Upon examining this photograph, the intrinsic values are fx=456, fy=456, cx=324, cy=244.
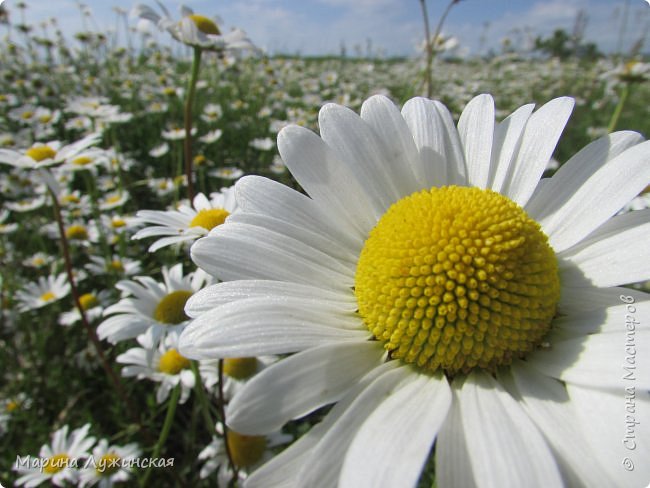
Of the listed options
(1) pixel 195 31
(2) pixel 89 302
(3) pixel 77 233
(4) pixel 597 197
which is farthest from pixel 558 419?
(3) pixel 77 233

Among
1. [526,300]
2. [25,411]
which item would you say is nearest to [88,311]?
[25,411]

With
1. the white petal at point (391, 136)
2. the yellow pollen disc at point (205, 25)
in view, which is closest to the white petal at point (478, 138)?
the white petal at point (391, 136)

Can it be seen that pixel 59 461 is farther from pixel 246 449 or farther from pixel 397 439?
pixel 397 439

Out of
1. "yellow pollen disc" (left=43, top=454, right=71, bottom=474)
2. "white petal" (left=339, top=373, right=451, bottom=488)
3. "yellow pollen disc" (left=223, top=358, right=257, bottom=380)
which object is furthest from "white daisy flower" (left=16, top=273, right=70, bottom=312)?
"white petal" (left=339, top=373, right=451, bottom=488)

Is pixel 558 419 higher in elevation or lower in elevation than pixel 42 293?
higher

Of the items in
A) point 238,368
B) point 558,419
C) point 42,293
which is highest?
point 558,419

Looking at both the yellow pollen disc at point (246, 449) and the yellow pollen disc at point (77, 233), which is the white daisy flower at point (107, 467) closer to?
the yellow pollen disc at point (246, 449)
